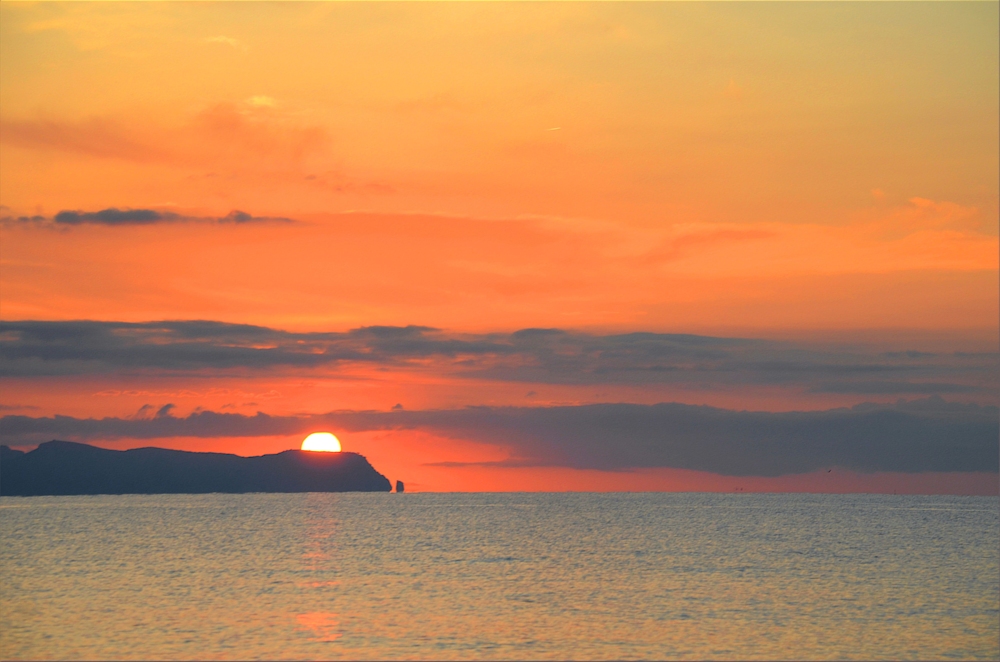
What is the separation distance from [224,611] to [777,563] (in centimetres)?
6013

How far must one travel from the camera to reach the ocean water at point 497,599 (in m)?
54.0

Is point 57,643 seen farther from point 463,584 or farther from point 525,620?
point 463,584

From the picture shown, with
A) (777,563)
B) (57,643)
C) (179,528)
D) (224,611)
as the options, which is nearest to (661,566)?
(777,563)

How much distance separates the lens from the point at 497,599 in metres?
71.6

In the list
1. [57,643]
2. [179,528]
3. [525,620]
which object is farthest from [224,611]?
[179,528]

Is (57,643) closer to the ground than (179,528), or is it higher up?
higher up

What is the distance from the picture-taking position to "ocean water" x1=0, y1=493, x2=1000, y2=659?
53969 mm

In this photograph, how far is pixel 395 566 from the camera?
3824 inches

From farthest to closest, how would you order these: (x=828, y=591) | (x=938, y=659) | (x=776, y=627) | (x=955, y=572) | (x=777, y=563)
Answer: (x=777, y=563) < (x=955, y=572) < (x=828, y=591) < (x=776, y=627) < (x=938, y=659)

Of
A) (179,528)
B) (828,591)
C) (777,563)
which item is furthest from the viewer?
(179,528)

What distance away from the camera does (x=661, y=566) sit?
97438 millimetres

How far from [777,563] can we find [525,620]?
160 feet

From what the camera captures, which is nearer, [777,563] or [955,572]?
[955,572]

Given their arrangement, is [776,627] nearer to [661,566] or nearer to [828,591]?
[828,591]
